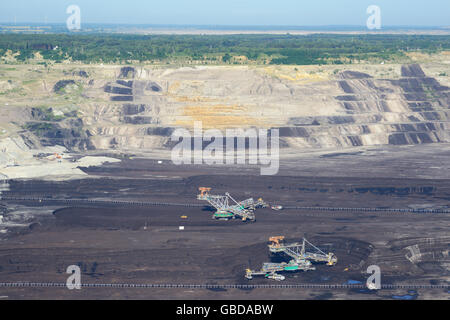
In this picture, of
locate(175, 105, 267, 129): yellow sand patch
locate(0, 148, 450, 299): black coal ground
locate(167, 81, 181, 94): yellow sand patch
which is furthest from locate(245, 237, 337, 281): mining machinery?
locate(167, 81, 181, 94): yellow sand patch

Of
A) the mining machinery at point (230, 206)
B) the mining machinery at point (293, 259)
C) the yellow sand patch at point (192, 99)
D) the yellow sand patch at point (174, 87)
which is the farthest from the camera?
the yellow sand patch at point (174, 87)

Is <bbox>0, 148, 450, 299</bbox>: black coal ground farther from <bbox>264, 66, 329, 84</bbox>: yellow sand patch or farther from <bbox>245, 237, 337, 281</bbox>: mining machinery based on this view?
<bbox>264, 66, 329, 84</bbox>: yellow sand patch

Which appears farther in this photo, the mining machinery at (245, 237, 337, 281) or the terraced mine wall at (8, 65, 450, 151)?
the terraced mine wall at (8, 65, 450, 151)

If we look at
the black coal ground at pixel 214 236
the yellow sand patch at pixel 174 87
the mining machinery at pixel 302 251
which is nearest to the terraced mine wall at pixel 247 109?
the yellow sand patch at pixel 174 87

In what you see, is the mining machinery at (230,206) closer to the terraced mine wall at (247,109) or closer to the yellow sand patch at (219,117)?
the terraced mine wall at (247,109)

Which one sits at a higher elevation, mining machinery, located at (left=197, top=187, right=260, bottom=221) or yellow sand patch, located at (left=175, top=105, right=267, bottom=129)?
yellow sand patch, located at (left=175, top=105, right=267, bottom=129)

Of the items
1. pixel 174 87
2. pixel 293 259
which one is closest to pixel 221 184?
pixel 293 259

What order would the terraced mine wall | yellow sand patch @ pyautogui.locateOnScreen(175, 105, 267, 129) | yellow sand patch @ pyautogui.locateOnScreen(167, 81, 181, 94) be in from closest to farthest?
1. the terraced mine wall
2. yellow sand patch @ pyautogui.locateOnScreen(175, 105, 267, 129)
3. yellow sand patch @ pyautogui.locateOnScreen(167, 81, 181, 94)

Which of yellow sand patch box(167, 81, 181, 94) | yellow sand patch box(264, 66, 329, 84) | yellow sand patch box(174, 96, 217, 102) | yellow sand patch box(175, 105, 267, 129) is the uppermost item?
yellow sand patch box(264, 66, 329, 84)

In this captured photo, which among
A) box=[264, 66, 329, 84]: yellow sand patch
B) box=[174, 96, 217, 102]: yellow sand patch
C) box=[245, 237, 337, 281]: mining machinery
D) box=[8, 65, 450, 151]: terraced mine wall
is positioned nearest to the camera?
box=[245, 237, 337, 281]: mining machinery

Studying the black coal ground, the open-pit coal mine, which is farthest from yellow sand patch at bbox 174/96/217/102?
the black coal ground
